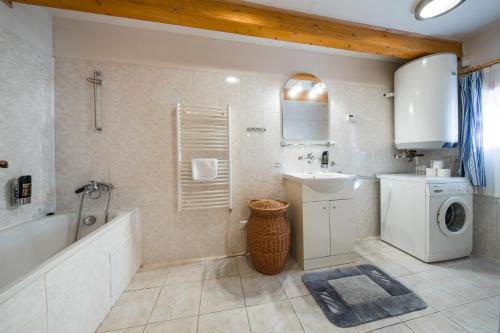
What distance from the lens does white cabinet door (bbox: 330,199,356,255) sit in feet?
5.53

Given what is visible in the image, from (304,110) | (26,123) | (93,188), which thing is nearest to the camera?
(26,123)

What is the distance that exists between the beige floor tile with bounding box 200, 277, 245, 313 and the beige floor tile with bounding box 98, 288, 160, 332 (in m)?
0.37

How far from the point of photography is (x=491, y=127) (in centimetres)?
172

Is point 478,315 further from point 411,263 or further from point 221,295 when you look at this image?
point 221,295

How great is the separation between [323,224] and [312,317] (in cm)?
72

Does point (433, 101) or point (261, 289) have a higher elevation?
point (433, 101)

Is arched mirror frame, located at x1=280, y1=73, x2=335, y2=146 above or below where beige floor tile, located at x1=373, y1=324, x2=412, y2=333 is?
above

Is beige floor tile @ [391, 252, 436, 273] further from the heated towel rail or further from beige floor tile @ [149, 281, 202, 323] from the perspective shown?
beige floor tile @ [149, 281, 202, 323]

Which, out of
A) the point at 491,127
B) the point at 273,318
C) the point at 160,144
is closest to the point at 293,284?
the point at 273,318

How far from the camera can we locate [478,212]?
1879 mm

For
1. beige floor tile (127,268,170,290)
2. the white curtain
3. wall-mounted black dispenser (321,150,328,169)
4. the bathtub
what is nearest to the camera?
the bathtub

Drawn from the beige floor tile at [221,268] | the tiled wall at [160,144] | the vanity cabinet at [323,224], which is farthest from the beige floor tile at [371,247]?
the beige floor tile at [221,268]

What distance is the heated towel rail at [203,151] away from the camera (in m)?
1.71

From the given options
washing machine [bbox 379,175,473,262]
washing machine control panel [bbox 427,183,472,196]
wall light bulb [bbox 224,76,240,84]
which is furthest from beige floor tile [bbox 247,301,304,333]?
wall light bulb [bbox 224,76,240,84]
